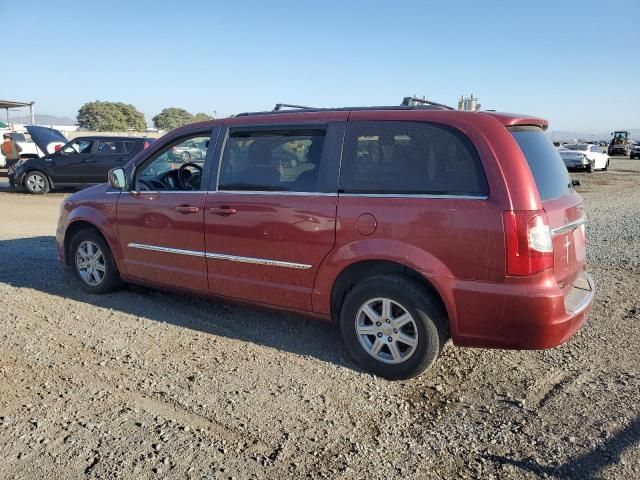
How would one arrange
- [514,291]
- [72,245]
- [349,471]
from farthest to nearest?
1. [72,245]
2. [514,291]
3. [349,471]

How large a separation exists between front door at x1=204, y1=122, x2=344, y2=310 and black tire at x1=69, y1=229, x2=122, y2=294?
1462 mm

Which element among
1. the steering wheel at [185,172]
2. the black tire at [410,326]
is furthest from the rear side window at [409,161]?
the steering wheel at [185,172]

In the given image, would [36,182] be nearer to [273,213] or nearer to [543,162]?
[273,213]

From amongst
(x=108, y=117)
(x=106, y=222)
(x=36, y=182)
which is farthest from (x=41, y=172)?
(x=108, y=117)

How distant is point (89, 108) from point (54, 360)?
89393 mm

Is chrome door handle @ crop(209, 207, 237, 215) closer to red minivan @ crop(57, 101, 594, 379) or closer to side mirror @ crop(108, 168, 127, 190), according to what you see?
red minivan @ crop(57, 101, 594, 379)

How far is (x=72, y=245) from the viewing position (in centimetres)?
568

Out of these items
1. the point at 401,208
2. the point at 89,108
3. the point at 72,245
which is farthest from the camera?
the point at 89,108

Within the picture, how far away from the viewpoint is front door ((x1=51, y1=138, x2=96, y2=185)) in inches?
591

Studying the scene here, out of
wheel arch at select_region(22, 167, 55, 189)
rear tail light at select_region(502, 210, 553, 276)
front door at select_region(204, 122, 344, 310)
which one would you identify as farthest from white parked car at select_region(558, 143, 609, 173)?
rear tail light at select_region(502, 210, 553, 276)

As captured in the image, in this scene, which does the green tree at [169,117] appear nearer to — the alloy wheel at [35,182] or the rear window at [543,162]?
the alloy wheel at [35,182]

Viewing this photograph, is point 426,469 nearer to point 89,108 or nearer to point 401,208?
point 401,208

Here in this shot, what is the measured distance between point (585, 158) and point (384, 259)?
25.2 metres

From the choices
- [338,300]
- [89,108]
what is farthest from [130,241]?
[89,108]
